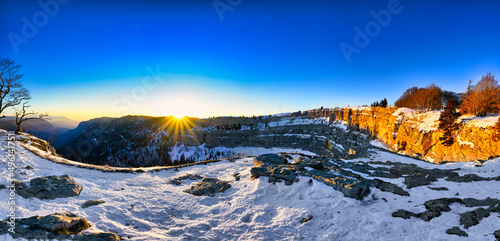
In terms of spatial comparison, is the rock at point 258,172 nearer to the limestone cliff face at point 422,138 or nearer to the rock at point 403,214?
the rock at point 403,214

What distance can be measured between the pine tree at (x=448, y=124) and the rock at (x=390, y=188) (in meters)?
29.3

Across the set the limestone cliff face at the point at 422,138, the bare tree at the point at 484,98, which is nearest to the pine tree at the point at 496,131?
the limestone cliff face at the point at 422,138

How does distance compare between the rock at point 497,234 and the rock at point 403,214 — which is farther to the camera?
the rock at point 403,214

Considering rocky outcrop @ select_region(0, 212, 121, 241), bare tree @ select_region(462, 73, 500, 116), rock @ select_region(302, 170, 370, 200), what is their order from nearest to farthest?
rocky outcrop @ select_region(0, 212, 121, 241) → rock @ select_region(302, 170, 370, 200) → bare tree @ select_region(462, 73, 500, 116)

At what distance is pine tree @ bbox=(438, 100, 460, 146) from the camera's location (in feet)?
102

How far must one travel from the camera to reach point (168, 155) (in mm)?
192250

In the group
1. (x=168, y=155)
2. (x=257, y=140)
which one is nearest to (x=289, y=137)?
(x=257, y=140)

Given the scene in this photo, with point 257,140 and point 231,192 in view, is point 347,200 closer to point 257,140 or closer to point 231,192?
point 231,192

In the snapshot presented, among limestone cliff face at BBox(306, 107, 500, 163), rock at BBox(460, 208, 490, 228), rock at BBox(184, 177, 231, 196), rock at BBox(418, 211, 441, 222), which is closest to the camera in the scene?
rock at BBox(460, 208, 490, 228)

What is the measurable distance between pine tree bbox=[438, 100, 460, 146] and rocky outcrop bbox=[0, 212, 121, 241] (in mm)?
44797

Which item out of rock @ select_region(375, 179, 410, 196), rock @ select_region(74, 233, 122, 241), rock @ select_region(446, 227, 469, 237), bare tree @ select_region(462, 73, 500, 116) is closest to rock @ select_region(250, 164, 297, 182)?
rock @ select_region(375, 179, 410, 196)

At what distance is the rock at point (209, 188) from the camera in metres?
14.2

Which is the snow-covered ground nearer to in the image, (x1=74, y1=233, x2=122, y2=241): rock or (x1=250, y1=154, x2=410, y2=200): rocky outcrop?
(x1=250, y1=154, x2=410, y2=200): rocky outcrop

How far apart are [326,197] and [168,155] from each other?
667 ft
